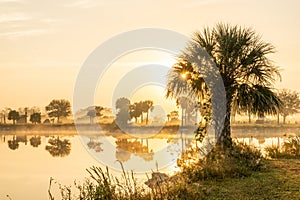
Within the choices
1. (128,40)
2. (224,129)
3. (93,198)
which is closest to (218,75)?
(224,129)

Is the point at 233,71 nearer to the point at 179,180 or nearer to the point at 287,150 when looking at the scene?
the point at 287,150

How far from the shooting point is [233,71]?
58.3 feet

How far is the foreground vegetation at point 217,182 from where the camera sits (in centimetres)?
865

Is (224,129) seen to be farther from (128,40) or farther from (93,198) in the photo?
(93,198)

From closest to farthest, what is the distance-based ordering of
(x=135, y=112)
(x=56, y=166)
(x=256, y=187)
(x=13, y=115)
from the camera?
(x=256, y=187) < (x=56, y=166) < (x=135, y=112) < (x=13, y=115)

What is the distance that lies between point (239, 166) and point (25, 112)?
65.6m

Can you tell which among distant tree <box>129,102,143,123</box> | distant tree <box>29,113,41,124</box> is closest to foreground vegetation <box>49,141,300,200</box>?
distant tree <box>129,102,143,123</box>

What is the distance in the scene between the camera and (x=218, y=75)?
58.2ft

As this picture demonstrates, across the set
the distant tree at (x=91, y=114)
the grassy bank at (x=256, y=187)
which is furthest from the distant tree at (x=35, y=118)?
the grassy bank at (x=256, y=187)

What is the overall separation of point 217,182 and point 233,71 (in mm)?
7556

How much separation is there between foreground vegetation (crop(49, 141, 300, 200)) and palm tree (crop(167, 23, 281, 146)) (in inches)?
99.9

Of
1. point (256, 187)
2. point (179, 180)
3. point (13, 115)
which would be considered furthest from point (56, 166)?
point (13, 115)

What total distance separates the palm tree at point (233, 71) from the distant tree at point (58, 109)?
2278 inches

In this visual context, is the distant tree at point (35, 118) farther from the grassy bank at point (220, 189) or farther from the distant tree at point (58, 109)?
the grassy bank at point (220, 189)
